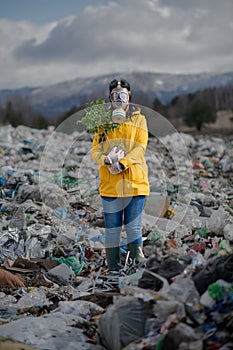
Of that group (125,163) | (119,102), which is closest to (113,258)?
(125,163)

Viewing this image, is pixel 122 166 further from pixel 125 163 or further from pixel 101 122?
pixel 101 122

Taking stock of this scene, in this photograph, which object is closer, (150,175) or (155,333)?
(155,333)

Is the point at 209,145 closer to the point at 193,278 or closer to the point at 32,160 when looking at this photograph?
the point at 32,160

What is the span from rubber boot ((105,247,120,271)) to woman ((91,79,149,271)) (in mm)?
68

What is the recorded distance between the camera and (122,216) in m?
4.05

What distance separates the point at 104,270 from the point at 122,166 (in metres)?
1.08

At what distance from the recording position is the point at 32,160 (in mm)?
11250

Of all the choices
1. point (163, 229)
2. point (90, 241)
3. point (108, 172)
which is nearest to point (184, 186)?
point (163, 229)

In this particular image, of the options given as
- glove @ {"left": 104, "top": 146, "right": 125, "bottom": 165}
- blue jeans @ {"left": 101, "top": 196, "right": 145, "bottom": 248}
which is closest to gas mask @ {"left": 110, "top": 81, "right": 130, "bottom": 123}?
glove @ {"left": 104, "top": 146, "right": 125, "bottom": 165}

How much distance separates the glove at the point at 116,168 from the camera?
378 cm

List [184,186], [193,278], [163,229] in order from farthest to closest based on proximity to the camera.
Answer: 1. [184,186]
2. [163,229]
3. [193,278]

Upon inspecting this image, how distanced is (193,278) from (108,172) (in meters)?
1.49

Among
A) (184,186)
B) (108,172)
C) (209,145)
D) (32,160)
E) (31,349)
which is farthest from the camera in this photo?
(209,145)

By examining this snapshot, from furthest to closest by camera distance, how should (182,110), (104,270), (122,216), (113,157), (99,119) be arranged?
(182,110) → (104,270) → (122,216) → (99,119) → (113,157)
